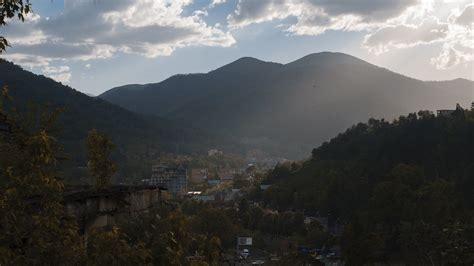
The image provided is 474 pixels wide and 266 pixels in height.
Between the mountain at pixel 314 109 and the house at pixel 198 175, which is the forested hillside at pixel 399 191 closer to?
the house at pixel 198 175

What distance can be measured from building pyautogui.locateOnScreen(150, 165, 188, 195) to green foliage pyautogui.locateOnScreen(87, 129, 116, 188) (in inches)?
2698

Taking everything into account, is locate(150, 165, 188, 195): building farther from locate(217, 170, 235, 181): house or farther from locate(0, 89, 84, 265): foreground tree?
locate(0, 89, 84, 265): foreground tree

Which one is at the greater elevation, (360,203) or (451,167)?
(451,167)

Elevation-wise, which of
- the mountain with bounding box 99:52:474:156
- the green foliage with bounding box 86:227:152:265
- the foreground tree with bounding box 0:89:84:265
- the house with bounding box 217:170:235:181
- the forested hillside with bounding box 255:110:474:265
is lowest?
the house with bounding box 217:170:235:181

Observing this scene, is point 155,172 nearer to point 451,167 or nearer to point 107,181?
point 451,167

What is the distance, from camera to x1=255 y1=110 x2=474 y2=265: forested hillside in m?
35.1

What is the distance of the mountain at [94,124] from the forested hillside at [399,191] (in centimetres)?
2391

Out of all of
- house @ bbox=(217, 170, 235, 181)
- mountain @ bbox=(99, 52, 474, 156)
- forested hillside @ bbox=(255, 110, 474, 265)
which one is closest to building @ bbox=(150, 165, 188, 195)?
house @ bbox=(217, 170, 235, 181)

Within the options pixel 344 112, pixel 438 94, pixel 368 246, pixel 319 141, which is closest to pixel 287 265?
pixel 368 246

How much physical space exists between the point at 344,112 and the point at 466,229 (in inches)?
5548

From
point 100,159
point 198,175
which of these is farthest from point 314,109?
point 100,159

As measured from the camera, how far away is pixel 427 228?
34.1 m

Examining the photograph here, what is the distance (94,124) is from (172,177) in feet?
57.2

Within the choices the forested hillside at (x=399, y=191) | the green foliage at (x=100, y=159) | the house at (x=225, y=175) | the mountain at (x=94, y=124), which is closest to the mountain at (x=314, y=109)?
the mountain at (x=94, y=124)
